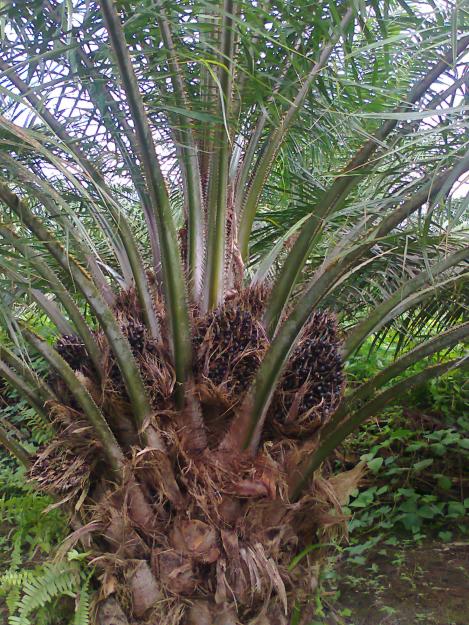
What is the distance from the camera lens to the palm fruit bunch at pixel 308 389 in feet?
7.55

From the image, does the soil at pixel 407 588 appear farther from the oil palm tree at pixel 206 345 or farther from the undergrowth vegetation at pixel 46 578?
the undergrowth vegetation at pixel 46 578

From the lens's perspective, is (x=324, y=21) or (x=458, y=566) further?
(x=458, y=566)

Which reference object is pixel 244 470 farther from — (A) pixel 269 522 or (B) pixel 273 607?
(B) pixel 273 607

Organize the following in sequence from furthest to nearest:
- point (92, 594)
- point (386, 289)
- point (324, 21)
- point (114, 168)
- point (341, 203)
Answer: point (386, 289) < point (114, 168) < point (341, 203) < point (92, 594) < point (324, 21)

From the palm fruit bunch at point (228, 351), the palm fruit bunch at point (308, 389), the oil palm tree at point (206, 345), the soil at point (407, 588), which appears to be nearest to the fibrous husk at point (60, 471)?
the oil palm tree at point (206, 345)

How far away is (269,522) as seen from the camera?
2.33 m

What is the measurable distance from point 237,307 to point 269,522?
779 millimetres

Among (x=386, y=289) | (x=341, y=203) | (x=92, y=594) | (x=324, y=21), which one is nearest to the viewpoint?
(x=324, y=21)

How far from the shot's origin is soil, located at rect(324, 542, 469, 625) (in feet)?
9.58

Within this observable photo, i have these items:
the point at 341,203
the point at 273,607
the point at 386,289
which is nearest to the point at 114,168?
the point at 341,203

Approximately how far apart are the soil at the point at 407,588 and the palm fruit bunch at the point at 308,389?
0.95m

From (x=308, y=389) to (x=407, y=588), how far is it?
1.48 meters

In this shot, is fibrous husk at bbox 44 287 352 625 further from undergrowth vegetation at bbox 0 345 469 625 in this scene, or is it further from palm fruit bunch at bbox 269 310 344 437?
undergrowth vegetation at bbox 0 345 469 625

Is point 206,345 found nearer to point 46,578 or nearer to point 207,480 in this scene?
point 207,480
